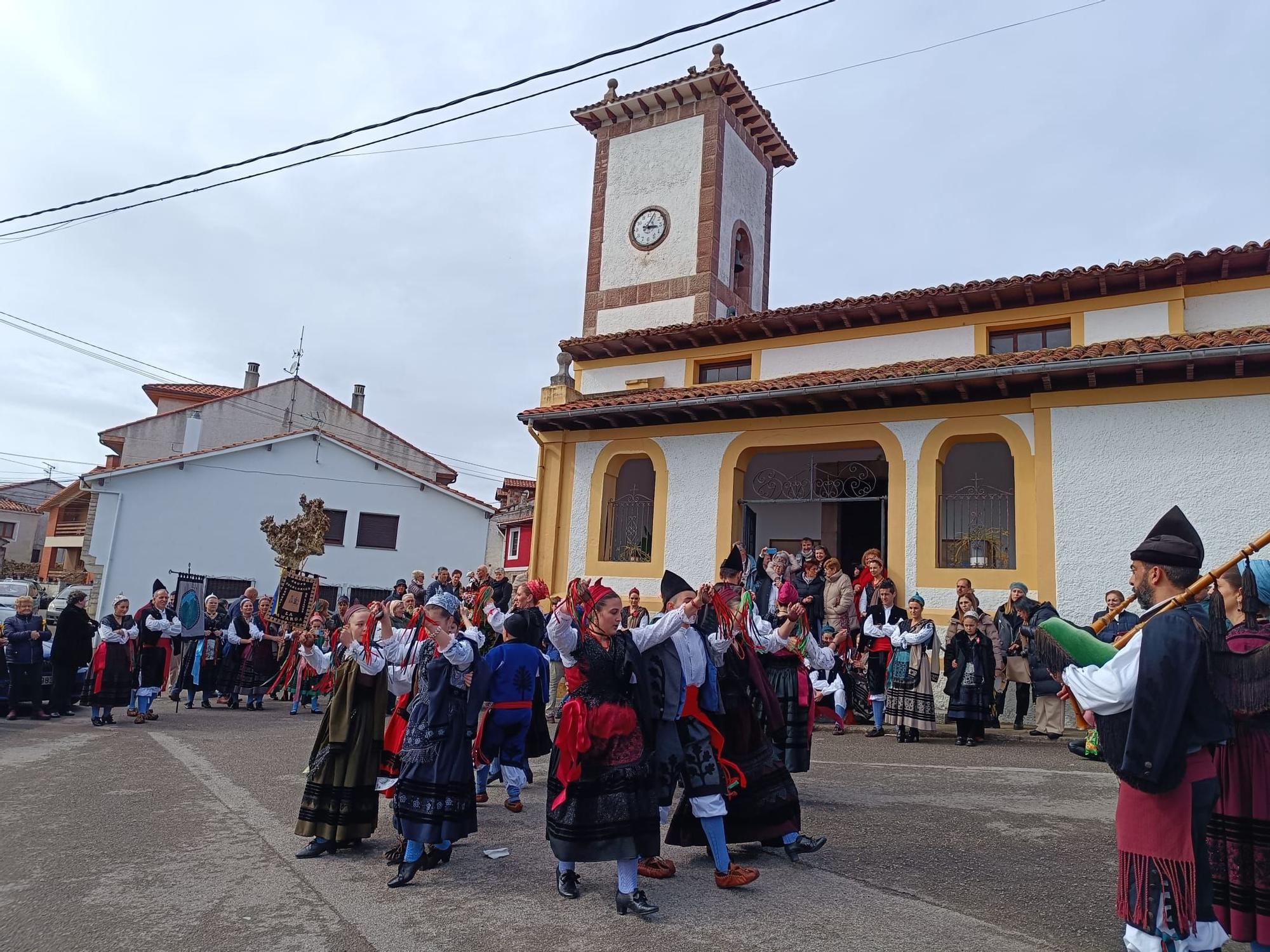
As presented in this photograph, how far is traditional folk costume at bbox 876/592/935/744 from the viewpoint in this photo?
9836mm

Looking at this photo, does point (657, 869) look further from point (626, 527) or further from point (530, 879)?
point (626, 527)

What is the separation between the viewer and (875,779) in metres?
7.51

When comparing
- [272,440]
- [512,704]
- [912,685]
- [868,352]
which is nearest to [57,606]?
[272,440]

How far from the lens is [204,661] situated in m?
13.7

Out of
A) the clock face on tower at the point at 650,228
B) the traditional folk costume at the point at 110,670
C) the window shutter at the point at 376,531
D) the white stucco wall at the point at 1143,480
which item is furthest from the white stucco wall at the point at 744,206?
the window shutter at the point at 376,531

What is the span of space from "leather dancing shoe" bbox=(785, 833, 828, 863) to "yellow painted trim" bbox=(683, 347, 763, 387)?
10.3 m

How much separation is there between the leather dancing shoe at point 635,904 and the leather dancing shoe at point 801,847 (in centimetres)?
118

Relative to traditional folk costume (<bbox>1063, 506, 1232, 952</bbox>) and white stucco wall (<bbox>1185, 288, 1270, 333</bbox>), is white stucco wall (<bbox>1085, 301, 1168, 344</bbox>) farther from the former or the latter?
traditional folk costume (<bbox>1063, 506, 1232, 952</bbox>)

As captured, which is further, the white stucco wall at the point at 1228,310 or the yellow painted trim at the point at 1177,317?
the yellow painted trim at the point at 1177,317

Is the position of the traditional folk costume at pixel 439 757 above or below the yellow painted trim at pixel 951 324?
below

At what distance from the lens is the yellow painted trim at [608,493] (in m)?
14.9

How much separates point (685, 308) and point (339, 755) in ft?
48.4

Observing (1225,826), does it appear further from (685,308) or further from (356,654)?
(685,308)

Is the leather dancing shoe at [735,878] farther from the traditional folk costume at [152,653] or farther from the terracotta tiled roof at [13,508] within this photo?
the terracotta tiled roof at [13,508]
